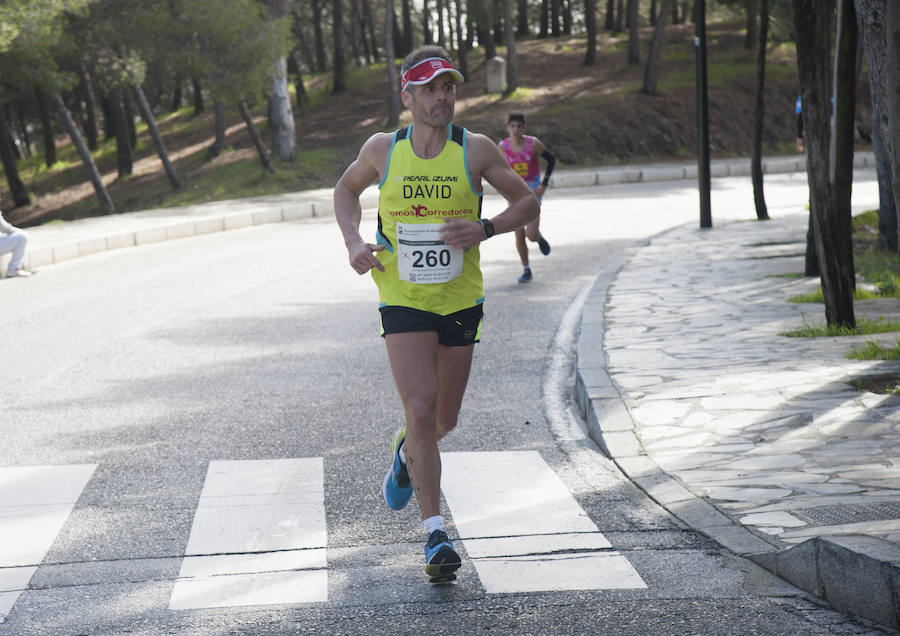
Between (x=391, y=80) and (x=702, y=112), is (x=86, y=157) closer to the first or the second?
(x=391, y=80)

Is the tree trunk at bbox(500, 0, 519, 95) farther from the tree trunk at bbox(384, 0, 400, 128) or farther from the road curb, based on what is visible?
the road curb

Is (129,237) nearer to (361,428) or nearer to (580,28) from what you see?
(361,428)

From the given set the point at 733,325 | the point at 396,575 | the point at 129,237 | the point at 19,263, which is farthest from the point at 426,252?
the point at 129,237

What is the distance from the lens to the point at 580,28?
61062mm

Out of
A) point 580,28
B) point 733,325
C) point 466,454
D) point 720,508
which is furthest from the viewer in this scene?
point 580,28

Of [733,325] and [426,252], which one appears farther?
[733,325]

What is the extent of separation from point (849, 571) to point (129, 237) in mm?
17196

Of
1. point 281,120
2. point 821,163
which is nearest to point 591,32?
point 281,120

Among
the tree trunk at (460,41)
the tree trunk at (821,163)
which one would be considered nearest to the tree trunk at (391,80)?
the tree trunk at (460,41)

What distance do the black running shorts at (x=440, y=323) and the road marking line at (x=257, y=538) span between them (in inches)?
39.6

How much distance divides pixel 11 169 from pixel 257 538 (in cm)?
3710

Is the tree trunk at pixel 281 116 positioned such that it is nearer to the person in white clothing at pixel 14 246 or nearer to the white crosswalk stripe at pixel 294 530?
the person in white clothing at pixel 14 246

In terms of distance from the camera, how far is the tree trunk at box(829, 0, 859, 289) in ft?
24.2

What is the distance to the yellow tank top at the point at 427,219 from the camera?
4.55 m
